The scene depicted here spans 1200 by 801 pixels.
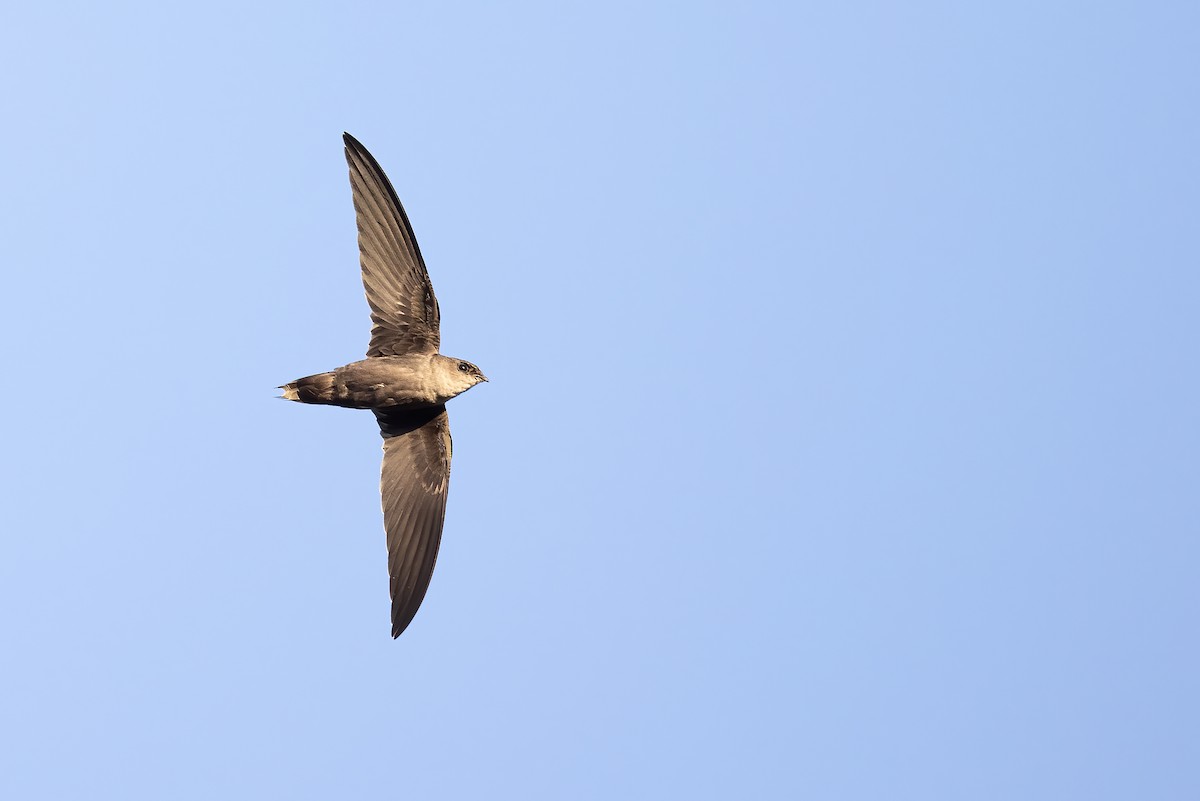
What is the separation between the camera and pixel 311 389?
14.2m

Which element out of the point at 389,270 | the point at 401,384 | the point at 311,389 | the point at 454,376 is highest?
the point at 389,270

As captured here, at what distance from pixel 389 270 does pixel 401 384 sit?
1197mm

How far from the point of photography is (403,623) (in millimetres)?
15062

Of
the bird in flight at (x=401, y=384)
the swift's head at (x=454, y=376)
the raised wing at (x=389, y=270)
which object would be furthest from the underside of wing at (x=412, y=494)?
the raised wing at (x=389, y=270)

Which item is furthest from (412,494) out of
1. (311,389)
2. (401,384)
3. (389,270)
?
(389,270)

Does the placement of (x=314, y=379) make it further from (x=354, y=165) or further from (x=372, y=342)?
(x=354, y=165)

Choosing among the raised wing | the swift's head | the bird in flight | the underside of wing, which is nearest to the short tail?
the bird in flight

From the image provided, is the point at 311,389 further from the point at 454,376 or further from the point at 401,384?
the point at 454,376

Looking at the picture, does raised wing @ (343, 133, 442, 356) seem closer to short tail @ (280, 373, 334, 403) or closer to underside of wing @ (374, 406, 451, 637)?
short tail @ (280, 373, 334, 403)

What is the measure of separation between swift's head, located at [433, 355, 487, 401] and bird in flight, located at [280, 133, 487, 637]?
0.01m

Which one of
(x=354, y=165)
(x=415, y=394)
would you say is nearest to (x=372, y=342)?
(x=415, y=394)

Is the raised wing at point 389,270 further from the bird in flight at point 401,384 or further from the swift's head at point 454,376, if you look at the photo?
the swift's head at point 454,376

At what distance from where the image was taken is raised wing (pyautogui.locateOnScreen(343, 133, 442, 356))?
14.4m

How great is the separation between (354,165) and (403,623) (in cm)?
484
